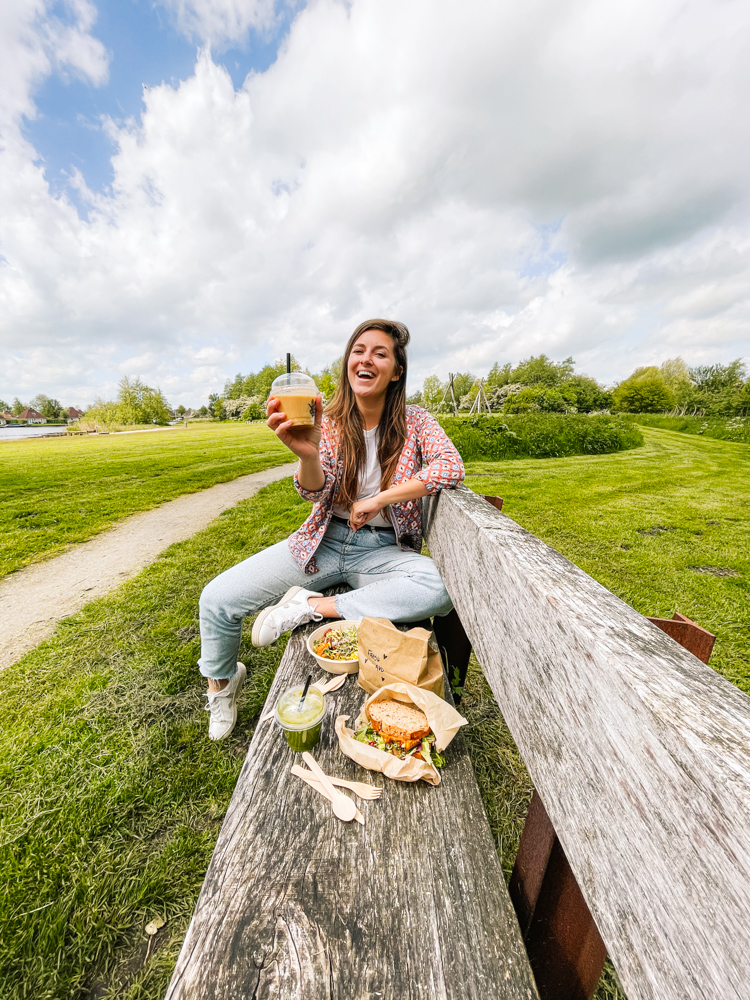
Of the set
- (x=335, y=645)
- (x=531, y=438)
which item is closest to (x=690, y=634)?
(x=335, y=645)

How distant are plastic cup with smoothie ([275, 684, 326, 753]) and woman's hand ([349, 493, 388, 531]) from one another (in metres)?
0.93

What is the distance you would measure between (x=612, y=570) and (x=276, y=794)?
15.2 feet

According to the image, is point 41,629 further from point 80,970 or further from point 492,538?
point 492,538

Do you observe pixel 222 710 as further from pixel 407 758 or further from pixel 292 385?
pixel 292 385

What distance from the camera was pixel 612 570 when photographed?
471 centimetres

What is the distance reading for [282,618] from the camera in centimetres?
203

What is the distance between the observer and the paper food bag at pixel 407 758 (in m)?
1.24

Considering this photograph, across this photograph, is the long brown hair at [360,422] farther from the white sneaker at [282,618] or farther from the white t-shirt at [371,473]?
the white sneaker at [282,618]

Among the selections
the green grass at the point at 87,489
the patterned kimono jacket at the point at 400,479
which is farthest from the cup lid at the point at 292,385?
the green grass at the point at 87,489

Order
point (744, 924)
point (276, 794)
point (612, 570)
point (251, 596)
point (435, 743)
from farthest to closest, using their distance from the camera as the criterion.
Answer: point (612, 570)
point (251, 596)
point (435, 743)
point (276, 794)
point (744, 924)

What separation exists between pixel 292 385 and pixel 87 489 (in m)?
9.82

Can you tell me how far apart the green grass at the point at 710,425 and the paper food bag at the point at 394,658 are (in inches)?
1014

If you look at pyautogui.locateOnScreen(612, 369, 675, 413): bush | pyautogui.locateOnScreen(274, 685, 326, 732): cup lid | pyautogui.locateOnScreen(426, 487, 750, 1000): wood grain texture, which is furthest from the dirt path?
pyautogui.locateOnScreen(612, 369, 675, 413): bush

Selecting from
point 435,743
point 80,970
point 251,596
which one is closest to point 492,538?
point 435,743
